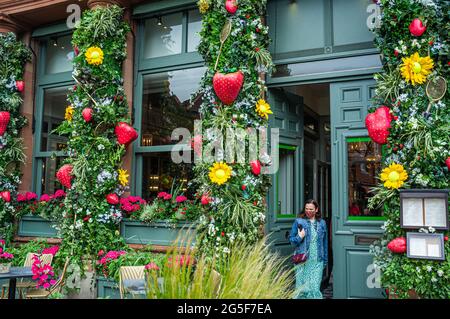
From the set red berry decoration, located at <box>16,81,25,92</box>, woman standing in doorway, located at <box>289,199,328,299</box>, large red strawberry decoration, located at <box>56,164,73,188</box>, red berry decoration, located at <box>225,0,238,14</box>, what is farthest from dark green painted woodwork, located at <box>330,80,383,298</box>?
red berry decoration, located at <box>16,81,25,92</box>

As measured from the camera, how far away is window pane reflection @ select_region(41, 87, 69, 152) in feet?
27.3

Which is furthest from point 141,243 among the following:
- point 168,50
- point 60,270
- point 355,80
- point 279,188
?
point 355,80

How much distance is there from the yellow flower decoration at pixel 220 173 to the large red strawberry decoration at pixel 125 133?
5.97 feet

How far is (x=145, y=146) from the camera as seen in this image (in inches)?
287

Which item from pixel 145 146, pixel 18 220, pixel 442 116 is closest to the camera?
pixel 442 116

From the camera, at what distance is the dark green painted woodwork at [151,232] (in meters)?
6.54

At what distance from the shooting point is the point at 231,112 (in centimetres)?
588

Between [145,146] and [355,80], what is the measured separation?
11.5 feet

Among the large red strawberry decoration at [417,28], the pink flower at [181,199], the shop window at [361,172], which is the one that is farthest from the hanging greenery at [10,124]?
the large red strawberry decoration at [417,28]

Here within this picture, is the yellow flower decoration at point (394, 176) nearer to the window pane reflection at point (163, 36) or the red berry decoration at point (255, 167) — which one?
the red berry decoration at point (255, 167)

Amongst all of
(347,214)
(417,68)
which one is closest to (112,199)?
(347,214)

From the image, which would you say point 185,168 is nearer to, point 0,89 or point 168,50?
point 168,50

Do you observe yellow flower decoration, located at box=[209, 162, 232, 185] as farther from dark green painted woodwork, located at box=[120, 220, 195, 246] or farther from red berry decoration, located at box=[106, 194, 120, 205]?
red berry decoration, located at box=[106, 194, 120, 205]

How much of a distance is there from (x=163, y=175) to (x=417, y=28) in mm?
4214
